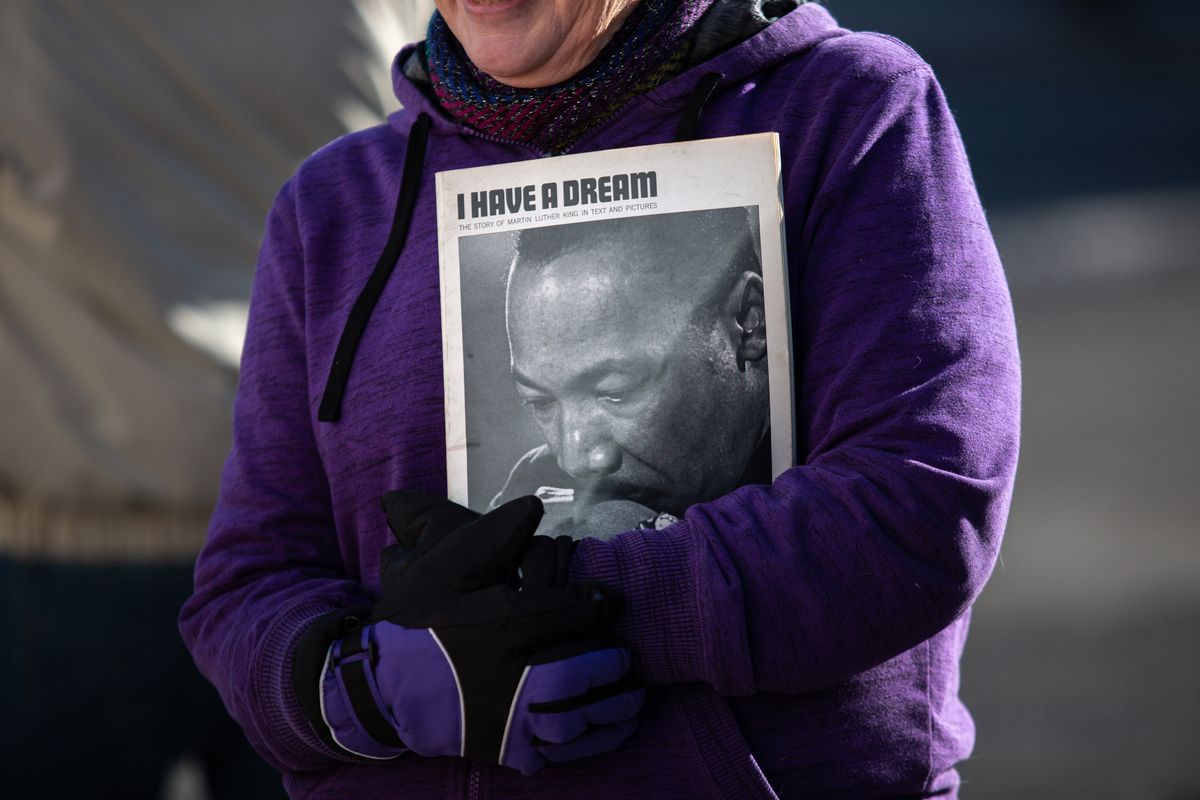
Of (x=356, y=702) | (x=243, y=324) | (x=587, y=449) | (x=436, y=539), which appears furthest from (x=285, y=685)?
(x=243, y=324)

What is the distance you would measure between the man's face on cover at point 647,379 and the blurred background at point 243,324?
134 cm

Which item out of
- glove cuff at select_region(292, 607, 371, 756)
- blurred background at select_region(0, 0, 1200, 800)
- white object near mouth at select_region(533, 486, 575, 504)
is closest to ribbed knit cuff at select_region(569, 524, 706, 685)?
white object near mouth at select_region(533, 486, 575, 504)

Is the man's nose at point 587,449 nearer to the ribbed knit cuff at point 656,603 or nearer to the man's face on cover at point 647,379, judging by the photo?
the man's face on cover at point 647,379

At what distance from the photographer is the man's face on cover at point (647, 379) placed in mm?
1191

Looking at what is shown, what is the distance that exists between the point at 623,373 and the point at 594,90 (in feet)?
1.02

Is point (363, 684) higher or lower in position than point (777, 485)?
lower

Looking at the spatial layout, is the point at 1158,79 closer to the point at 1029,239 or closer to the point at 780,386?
the point at 1029,239

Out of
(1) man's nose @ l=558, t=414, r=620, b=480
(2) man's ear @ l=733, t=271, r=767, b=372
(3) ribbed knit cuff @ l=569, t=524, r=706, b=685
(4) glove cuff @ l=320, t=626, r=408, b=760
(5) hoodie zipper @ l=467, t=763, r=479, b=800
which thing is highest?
(2) man's ear @ l=733, t=271, r=767, b=372

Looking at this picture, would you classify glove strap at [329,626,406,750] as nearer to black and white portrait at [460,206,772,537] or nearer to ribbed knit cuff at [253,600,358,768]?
ribbed knit cuff at [253,600,358,768]

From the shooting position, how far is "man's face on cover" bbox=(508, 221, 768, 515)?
1.19 meters

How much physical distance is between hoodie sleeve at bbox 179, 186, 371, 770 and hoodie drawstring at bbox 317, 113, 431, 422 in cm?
6

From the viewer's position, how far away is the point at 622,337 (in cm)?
122

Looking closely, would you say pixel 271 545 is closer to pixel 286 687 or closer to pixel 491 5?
pixel 286 687

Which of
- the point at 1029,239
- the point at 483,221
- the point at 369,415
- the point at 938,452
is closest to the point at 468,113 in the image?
the point at 483,221
